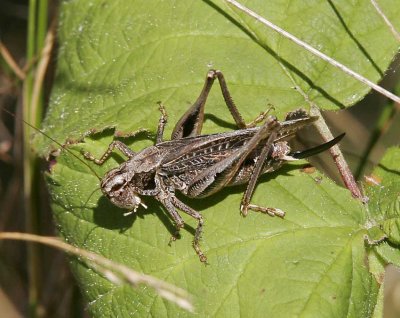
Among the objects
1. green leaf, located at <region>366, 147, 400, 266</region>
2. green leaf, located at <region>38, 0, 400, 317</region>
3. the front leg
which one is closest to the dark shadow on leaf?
green leaf, located at <region>366, 147, 400, 266</region>

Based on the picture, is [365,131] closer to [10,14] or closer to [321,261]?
[321,261]

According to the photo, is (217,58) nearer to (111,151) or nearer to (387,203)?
(111,151)

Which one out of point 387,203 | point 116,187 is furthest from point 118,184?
point 387,203

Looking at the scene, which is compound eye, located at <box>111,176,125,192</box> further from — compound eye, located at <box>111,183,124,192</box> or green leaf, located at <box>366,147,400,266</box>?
green leaf, located at <box>366,147,400,266</box>

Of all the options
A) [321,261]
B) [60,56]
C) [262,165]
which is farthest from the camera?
[60,56]

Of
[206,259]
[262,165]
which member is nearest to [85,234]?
[206,259]

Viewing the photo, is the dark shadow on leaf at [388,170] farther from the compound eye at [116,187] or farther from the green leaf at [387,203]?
the compound eye at [116,187]

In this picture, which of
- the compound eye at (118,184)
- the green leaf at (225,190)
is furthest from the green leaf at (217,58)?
the compound eye at (118,184)
